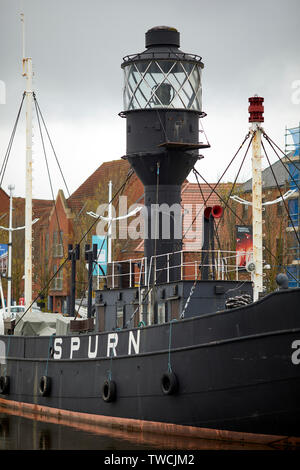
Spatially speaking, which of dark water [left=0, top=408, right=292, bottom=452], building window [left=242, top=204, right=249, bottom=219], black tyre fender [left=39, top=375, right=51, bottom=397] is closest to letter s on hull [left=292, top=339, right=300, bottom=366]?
dark water [left=0, top=408, right=292, bottom=452]

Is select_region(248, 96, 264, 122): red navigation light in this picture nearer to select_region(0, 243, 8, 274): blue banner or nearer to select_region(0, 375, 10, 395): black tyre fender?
select_region(0, 375, 10, 395): black tyre fender

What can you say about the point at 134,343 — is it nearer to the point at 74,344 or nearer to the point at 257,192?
the point at 74,344

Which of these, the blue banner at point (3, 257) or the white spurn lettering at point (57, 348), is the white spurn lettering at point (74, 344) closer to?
the white spurn lettering at point (57, 348)

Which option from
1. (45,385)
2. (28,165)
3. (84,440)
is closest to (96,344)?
(84,440)

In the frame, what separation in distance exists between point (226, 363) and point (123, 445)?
10.3 feet

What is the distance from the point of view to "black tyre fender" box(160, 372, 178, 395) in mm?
19250

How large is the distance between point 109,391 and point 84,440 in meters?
1.37

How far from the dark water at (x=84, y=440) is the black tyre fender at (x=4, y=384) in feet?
8.59

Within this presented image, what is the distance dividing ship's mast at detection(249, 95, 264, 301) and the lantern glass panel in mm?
4091

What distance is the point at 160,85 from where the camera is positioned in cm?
2383

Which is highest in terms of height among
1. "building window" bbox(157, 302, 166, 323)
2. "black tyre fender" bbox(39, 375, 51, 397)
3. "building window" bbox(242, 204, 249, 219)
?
"building window" bbox(242, 204, 249, 219)

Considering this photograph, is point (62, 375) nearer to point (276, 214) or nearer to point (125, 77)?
point (125, 77)

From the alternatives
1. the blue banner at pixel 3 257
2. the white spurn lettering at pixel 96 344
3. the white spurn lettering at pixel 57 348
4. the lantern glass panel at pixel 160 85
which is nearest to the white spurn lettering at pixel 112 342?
the white spurn lettering at pixel 96 344
